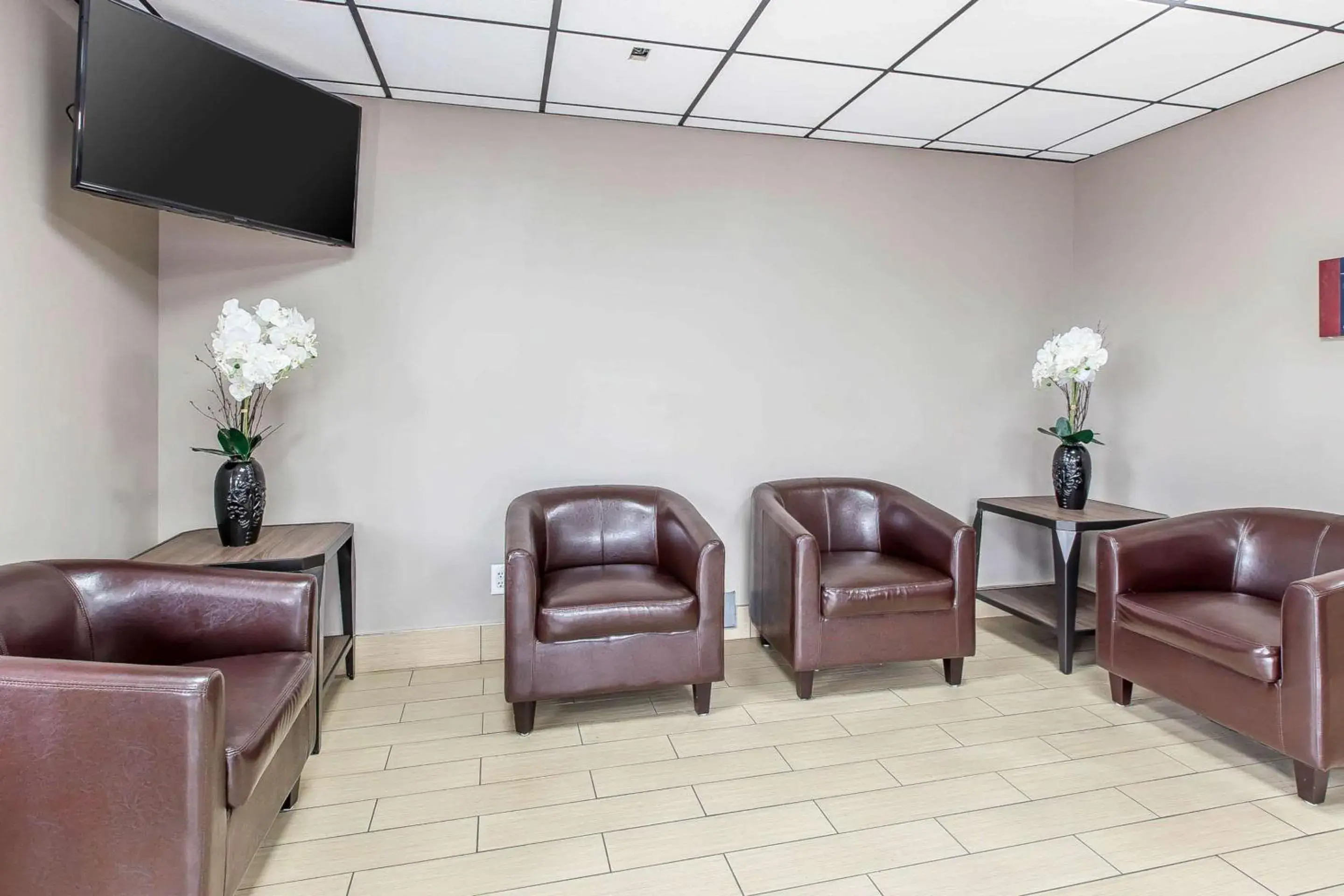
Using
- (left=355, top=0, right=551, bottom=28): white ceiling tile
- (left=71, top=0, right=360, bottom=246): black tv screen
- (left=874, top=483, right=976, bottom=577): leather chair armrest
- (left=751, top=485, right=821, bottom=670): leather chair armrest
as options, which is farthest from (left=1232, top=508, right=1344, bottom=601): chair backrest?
(left=71, top=0, right=360, bottom=246): black tv screen

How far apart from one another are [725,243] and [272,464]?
232 centimetres

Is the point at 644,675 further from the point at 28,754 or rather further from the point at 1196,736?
the point at 1196,736

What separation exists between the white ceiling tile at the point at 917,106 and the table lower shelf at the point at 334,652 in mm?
3169

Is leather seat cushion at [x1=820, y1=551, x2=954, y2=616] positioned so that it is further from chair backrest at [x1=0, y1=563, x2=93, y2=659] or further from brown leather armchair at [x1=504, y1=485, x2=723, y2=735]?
chair backrest at [x1=0, y1=563, x2=93, y2=659]

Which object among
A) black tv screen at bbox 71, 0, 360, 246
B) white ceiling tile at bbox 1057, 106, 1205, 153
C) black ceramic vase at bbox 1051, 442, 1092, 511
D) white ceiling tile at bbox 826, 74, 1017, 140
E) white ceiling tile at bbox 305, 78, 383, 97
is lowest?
black ceramic vase at bbox 1051, 442, 1092, 511

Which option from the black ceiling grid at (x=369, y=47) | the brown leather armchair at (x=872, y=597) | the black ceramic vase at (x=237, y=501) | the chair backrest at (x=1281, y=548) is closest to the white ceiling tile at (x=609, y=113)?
the black ceiling grid at (x=369, y=47)

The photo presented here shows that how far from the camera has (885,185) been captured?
3.86 metres

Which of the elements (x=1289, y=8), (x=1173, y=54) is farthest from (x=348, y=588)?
(x=1289, y=8)

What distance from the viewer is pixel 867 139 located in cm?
370

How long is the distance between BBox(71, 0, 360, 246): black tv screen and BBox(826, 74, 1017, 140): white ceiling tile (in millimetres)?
2174

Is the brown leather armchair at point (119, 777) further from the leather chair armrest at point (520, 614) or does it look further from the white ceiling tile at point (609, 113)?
the white ceiling tile at point (609, 113)

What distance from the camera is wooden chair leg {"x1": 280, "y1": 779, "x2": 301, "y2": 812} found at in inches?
85.8

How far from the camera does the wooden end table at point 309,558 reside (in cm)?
246

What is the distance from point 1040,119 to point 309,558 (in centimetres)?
362
